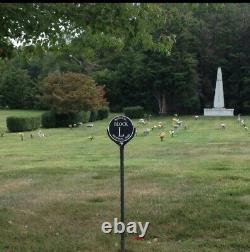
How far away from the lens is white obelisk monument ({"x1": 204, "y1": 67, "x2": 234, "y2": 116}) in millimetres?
45594

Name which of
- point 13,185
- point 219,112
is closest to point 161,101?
point 219,112

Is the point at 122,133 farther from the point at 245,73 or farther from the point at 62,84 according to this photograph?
the point at 245,73

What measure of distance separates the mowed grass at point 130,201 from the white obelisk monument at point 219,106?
96.4ft

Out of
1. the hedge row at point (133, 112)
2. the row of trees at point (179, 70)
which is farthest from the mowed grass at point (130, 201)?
the row of trees at point (179, 70)

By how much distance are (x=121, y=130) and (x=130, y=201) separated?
2.93 meters

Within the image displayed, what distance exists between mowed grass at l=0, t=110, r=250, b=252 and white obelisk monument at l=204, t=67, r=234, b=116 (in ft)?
96.4

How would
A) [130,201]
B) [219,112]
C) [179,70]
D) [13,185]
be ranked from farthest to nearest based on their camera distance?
[179,70] → [219,112] → [13,185] → [130,201]

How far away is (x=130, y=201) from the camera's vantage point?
884 centimetres

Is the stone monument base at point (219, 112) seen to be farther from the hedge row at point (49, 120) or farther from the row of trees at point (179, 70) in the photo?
the hedge row at point (49, 120)

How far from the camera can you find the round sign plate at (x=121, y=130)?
615 centimetres

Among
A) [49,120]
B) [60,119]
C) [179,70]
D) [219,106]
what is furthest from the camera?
[179,70]

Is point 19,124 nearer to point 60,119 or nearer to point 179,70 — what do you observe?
point 60,119

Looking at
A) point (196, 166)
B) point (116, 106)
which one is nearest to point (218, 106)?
point (116, 106)

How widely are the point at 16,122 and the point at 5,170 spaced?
685 inches
